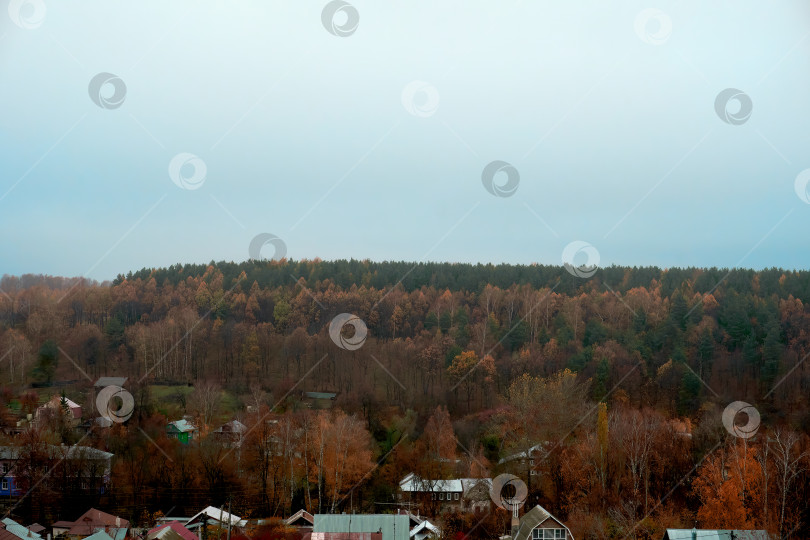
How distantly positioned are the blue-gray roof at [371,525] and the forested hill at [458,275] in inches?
1446

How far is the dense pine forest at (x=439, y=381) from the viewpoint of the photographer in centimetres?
2653

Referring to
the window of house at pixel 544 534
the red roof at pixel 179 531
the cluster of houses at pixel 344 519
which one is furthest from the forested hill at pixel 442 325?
the red roof at pixel 179 531

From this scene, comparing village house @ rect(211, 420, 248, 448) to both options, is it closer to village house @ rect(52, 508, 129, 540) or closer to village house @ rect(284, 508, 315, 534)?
village house @ rect(284, 508, 315, 534)

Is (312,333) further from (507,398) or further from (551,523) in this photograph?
(551,523)

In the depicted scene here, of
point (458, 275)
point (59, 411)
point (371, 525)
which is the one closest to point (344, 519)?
point (371, 525)

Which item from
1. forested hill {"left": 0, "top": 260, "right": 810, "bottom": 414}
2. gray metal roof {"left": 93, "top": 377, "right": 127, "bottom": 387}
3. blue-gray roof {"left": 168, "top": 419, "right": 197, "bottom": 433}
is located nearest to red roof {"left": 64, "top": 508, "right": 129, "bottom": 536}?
blue-gray roof {"left": 168, "top": 419, "right": 197, "bottom": 433}

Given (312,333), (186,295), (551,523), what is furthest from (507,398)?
(186,295)

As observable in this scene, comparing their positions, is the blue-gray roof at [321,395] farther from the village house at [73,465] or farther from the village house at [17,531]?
the village house at [17,531]

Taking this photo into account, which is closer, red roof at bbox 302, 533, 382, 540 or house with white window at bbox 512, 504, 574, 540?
red roof at bbox 302, 533, 382, 540

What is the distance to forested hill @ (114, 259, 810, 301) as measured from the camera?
180 feet

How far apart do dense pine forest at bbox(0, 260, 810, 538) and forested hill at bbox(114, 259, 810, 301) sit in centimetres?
25

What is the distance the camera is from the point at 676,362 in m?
42.4

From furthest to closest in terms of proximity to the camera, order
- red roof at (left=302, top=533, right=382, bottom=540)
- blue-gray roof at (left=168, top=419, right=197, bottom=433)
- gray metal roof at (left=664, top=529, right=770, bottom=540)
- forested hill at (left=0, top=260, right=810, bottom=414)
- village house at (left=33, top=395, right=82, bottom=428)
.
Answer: forested hill at (left=0, top=260, right=810, bottom=414)
blue-gray roof at (left=168, top=419, right=197, bottom=433)
village house at (left=33, top=395, right=82, bottom=428)
red roof at (left=302, top=533, right=382, bottom=540)
gray metal roof at (left=664, top=529, right=770, bottom=540)

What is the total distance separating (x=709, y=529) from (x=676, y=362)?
21794 mm
